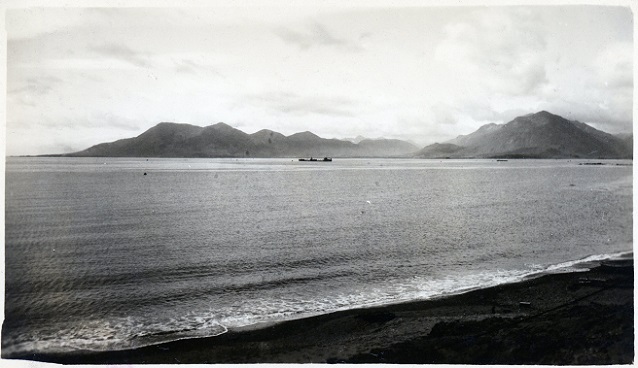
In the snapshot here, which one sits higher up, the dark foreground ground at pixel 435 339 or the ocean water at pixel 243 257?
the ocean water at pixel 243 257

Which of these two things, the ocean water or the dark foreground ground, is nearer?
the dark foreground ground

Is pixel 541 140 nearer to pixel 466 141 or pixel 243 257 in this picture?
pixel 466 141

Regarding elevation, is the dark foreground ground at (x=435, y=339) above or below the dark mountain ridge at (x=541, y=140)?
below

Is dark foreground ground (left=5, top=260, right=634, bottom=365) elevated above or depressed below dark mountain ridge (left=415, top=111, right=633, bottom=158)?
below

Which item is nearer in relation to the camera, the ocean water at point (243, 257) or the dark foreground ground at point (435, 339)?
the dark foreground ground at point (435, 339)
